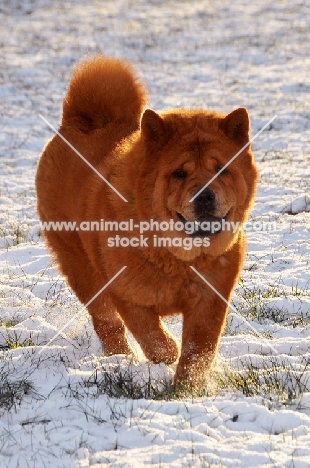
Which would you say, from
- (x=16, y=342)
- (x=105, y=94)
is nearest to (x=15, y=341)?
(x=16, y=342)

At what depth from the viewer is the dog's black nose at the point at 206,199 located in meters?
3.80

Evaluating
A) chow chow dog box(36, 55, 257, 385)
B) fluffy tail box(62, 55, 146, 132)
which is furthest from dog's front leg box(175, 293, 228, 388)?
fluffy tail box(62, 55, 146, 132)

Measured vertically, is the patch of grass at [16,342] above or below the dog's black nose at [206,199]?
below

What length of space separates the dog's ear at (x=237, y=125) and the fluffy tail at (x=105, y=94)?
1049 mm

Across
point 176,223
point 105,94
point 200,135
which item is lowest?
point 176,223

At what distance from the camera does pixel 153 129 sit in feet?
13.3

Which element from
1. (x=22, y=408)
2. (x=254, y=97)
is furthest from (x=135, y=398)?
(x=254, y=97)

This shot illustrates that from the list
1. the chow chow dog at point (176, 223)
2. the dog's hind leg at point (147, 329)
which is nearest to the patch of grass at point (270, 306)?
the chow chow dog at point (176, 223)

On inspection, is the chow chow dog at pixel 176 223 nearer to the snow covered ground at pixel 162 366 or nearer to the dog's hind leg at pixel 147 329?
the dog's hind leg at pixel 147 329

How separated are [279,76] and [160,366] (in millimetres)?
11702

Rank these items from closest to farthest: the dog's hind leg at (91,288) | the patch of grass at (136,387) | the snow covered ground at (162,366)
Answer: the snow covered ground at (162,366)
the patch of grass at (136,387)
the dog's hind leg at (91,288)

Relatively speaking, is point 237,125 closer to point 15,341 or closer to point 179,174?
point 179,174

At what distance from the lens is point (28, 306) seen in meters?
5.33

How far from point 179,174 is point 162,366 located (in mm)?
1177
